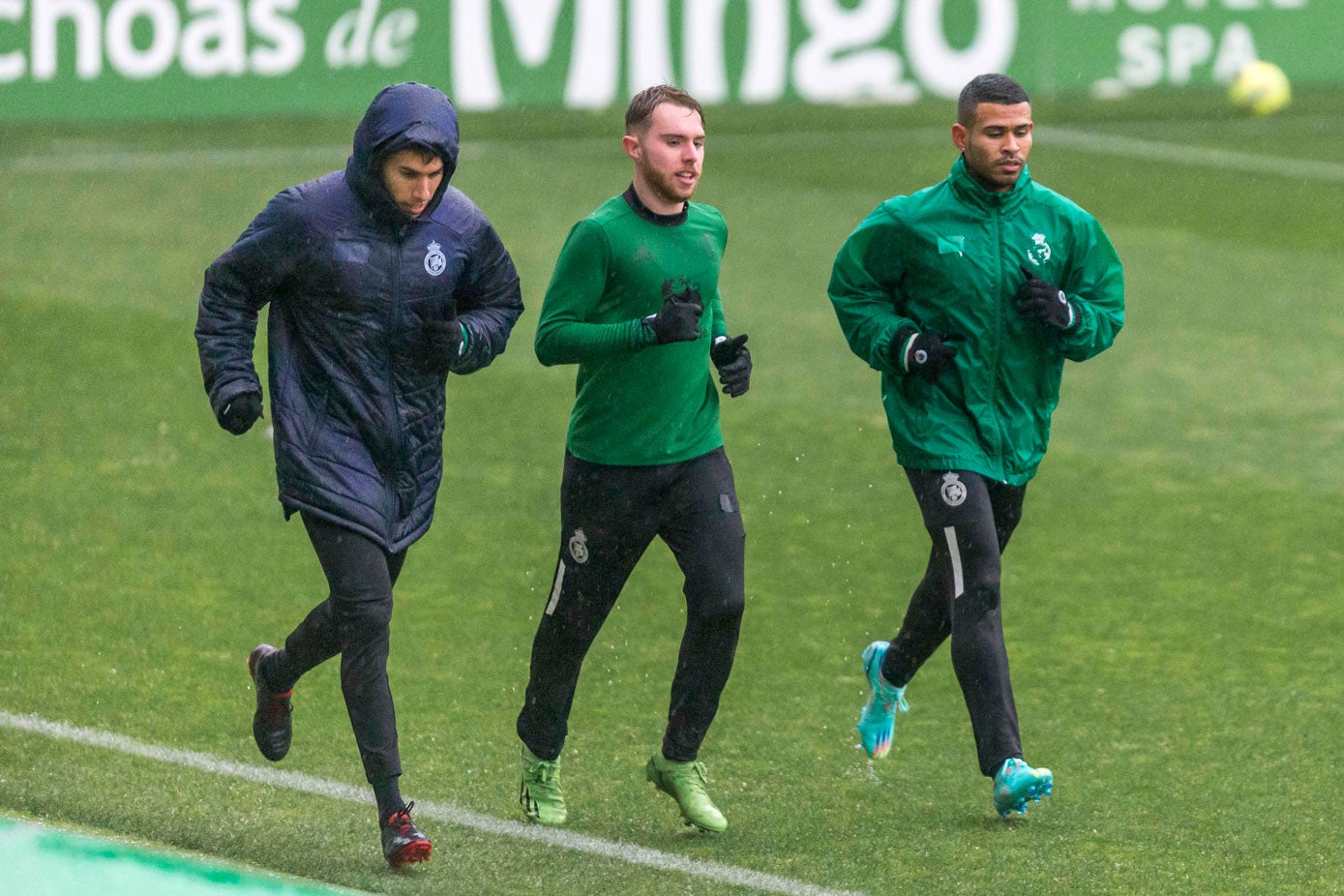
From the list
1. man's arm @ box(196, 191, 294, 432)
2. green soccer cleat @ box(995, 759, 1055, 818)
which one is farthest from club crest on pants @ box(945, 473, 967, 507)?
man's arm @ box(196, 191, 294, 432)

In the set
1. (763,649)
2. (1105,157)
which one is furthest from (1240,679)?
(1105,157)

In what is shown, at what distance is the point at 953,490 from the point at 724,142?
12.3m

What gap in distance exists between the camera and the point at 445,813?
6508 mm

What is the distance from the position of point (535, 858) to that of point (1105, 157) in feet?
43.7

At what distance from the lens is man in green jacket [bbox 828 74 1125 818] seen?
6262 mm

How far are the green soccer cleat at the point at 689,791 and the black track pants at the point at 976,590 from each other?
2.69ft

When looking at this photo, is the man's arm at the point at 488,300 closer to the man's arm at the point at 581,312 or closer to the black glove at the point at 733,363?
the man's arm at the point at 581,312

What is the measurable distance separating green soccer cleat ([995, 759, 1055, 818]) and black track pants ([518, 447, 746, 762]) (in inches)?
34.1

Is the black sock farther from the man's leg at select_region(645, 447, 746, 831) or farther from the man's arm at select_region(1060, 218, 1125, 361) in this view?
the man's arm at select_region(1060, 218, 1125, 361)

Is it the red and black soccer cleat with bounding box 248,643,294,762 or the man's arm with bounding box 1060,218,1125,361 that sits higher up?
the man's arm with bounding box 1060,218,1125,361

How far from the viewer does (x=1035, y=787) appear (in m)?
6.09

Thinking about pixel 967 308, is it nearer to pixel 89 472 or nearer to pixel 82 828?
pixel 82 828

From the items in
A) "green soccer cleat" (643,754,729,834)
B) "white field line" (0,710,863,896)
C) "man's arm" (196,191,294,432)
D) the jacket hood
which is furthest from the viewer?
"green soccer cleat" (643,754,729,834)

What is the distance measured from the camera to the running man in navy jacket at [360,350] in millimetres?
5762
